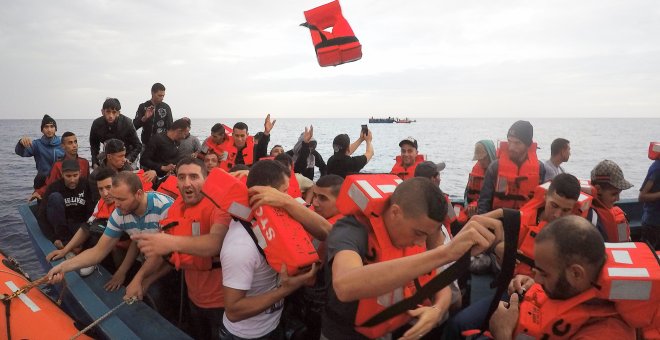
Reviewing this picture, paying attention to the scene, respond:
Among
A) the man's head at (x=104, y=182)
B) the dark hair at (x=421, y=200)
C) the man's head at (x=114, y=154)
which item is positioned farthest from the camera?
the man's head at (x=114, y=154)

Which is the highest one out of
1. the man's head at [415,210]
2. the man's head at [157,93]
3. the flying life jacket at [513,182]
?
the man's head at [157,93]

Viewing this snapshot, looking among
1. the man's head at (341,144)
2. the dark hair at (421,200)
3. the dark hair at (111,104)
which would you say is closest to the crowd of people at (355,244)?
the dark hair at (421,200)

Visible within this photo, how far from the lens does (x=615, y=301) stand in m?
1.81

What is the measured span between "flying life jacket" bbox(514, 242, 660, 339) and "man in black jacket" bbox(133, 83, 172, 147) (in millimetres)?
6745

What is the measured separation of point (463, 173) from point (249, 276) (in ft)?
76.8

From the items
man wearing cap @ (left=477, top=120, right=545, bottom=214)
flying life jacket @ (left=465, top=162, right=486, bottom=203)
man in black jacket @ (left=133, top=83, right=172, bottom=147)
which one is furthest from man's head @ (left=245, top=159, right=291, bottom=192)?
man in black jacket @ (left=133, top=83, right=172, bottom=147)

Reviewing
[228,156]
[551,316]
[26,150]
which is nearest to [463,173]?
[228,156]

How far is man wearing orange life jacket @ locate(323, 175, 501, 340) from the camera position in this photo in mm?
1418

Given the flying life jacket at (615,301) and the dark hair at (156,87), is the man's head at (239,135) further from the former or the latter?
the flying life jacket at (615,301)

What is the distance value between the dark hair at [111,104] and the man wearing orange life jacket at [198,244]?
405 centimetres

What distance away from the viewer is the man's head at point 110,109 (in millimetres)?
6406

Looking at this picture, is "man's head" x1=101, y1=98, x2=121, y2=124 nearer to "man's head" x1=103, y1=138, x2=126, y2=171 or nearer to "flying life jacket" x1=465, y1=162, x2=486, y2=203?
"man's head" x1=103, y1=138, x2=126, y2=171

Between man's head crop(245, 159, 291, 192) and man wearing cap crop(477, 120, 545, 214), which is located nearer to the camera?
man's head crop(245, 159, 291, 192)

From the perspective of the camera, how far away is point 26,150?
731 cm
